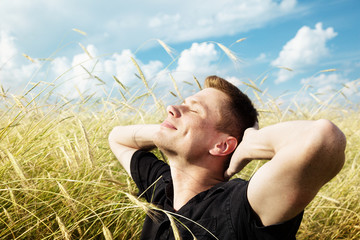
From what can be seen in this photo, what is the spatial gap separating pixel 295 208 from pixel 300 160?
0.18m

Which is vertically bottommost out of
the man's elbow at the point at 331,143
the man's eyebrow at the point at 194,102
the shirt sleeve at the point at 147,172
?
the shirt sleeve at the point at 147,172

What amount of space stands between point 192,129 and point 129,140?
0.67 meters

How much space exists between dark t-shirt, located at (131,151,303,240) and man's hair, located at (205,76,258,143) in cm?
30

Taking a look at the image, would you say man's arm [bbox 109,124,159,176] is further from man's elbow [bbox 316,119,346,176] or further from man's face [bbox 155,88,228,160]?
man's elbow [bbox 316,119,346,176]

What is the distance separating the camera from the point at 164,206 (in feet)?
5.20

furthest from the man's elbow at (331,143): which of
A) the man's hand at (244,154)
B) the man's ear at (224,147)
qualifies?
the man's ear at (224,147)

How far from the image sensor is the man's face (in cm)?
155

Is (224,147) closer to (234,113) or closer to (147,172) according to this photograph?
(234,113)

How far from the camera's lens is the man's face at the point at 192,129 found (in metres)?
1.55

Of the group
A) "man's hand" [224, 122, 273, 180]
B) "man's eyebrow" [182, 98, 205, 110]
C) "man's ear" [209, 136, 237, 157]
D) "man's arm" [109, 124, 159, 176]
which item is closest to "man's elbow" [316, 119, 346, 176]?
"man's hand" [224, 122, 273, 180]

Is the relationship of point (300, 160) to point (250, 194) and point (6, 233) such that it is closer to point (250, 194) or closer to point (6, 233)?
point (250, 194)

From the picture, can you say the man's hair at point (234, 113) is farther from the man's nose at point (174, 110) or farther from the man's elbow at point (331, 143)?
the man's elbow at point (331, 143)

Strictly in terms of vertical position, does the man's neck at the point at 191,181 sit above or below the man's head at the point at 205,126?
below

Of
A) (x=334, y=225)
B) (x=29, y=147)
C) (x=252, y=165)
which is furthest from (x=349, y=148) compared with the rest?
(x=29, y=147)
